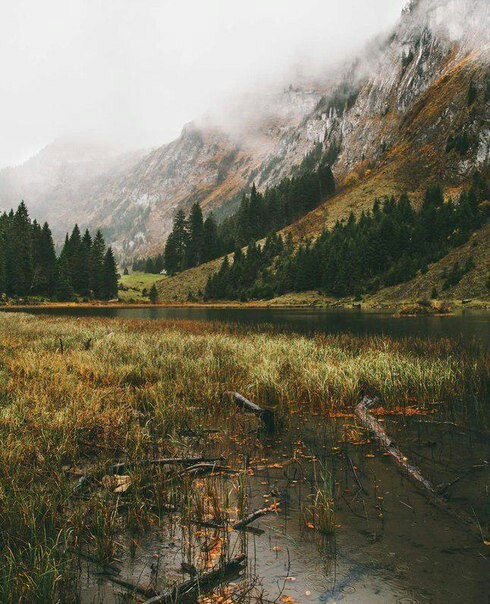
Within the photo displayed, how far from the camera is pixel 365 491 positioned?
21.9 feet

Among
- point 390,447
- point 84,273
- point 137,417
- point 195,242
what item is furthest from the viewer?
point 195,242

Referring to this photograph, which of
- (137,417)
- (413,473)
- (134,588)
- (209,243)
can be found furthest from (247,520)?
(209,243)

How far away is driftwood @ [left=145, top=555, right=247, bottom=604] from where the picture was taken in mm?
3834

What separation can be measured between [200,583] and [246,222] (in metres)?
149

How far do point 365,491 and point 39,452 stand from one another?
5621mm

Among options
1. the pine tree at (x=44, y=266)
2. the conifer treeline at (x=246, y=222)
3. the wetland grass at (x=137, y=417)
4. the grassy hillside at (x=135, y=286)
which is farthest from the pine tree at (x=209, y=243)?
the wetland grass at (x=137, y=417)

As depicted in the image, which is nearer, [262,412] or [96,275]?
[262,412]

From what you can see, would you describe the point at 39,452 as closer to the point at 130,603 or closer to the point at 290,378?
the point at 130,603

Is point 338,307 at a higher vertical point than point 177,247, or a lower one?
lower

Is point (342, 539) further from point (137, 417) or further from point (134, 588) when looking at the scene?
point (137, 417)

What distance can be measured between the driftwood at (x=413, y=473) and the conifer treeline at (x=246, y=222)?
433ft

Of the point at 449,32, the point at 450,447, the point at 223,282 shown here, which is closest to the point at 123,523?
the point at 450,447

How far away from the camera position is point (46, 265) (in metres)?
104

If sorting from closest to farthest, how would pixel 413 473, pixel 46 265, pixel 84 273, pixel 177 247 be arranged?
pixel 413 473 < pixel 46 265 < pixel 84 273 < pixel 177 247
